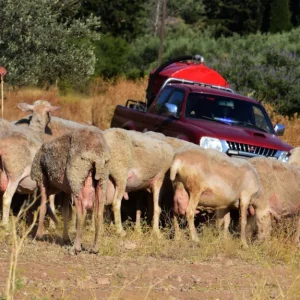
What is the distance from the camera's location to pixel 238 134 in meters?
14.5

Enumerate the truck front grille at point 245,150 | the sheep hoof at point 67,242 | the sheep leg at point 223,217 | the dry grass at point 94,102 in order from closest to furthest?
the sheep hoof at point 67,242
the sheep leg at point 223,217
the truck front grille at point 245,150
the dry grass at point 94,102

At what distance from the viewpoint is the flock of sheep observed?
37.0 feet

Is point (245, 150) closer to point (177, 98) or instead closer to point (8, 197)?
point (177, 98)

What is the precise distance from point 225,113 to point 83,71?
11355 millimetres

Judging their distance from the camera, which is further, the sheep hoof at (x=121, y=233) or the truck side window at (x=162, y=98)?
the truck side window at (x=162, y=98)

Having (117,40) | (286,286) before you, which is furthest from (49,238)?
(117,40)

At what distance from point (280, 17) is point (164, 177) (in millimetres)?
54011

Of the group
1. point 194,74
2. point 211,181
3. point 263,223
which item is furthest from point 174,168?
point 194,74

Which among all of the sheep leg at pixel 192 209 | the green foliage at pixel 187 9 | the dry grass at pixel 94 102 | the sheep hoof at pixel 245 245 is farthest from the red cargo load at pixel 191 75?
the green foliage at pixel 187 9

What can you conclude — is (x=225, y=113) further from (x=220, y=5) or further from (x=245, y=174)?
(x=220, y=5)

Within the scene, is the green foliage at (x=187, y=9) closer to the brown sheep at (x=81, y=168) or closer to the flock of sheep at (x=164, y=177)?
the flock of sheep at (x=164, y=177)

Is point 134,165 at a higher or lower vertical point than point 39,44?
higher

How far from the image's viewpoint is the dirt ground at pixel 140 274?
8656 mm

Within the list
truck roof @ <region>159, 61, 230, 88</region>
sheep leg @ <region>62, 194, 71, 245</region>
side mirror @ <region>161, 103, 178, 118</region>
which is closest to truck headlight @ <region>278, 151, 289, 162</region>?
side mirror @ <region>161, 103, 178, 118</region>
